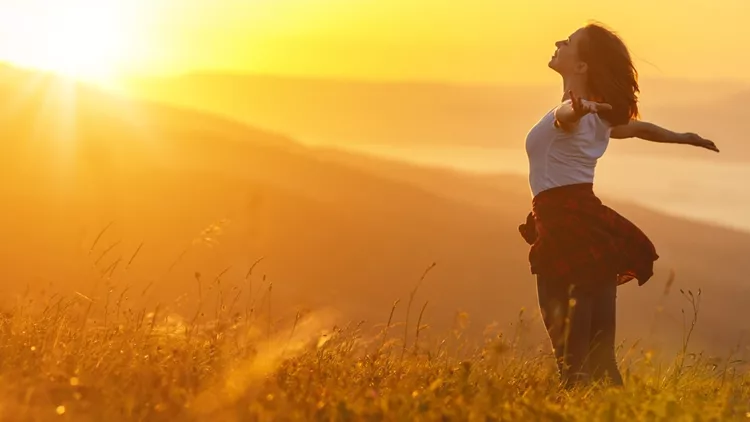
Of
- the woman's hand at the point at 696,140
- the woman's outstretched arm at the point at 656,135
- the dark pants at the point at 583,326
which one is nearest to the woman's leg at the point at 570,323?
the dark pants at the point at 583,326

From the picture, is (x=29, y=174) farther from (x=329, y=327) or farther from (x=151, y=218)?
(x=329, y=327)

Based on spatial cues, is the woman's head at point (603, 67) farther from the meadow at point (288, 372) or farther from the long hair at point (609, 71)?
the meadow at point (288, 372)

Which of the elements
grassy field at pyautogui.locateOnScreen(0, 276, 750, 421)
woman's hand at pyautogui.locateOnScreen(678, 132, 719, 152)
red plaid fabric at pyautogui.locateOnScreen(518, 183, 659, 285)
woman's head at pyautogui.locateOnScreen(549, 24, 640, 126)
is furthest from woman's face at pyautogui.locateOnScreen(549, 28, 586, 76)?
grassy field at pyautogui.locateOnScreen(0, 276, 750, 421)

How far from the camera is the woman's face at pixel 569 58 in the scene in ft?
20.7

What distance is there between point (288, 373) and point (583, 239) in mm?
1983

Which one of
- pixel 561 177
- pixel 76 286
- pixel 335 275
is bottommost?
pixel 335 275

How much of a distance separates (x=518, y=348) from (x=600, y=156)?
1.35 meters

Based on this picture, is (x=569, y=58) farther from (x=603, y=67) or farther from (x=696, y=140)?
(x=696, y=140)

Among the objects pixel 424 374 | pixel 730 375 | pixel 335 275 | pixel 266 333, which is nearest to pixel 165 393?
pixel 266 333

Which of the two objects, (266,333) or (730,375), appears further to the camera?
(730,375)

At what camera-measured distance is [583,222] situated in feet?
20.2

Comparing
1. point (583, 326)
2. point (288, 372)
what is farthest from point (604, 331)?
point (288, 372)

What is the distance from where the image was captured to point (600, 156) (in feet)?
20.8

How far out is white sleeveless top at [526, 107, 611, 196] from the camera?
6141 mm
